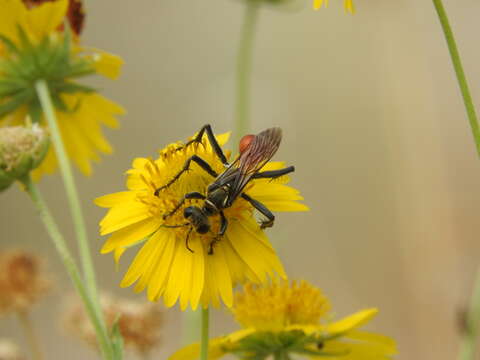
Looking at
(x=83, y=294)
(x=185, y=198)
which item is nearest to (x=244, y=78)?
(x=185, y=198)

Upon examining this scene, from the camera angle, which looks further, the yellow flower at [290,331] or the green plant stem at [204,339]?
the yellow flower at [290,331]

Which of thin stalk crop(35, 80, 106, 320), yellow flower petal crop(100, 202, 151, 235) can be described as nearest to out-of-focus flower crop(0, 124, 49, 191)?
thin stalk crop(35, 80, 106, 320)

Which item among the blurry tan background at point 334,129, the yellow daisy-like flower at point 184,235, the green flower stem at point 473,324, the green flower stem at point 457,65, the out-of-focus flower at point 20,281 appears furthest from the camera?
the blurry tan background at point 334,129

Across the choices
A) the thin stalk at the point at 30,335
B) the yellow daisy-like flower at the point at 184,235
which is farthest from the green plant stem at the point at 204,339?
the thin stalk at the point at 30,335

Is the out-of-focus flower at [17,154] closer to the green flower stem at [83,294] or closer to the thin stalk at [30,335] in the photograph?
the green flower stem at [83,294]

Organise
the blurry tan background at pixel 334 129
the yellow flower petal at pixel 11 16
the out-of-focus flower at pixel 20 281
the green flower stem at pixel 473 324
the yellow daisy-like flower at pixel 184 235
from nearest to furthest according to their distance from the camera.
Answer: the yellow daisy-like flower at pixel 184 235
the green flower stem at pixel 473 324
the yellow flower petal at pixel 11 16
the out-of-focus flower at pixel 20 281
the blurry tan background at pixel 334 129

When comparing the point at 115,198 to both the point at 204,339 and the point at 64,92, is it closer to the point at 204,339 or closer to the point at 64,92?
the point at 204,339

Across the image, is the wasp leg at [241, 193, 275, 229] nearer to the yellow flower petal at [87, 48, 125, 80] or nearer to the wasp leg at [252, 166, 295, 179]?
the wasp leg at [252, 166, 295, 179]

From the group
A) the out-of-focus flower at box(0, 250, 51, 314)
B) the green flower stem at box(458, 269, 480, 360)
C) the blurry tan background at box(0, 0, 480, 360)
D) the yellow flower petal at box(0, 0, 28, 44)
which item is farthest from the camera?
the blurry tan background at box(0, 0, 480, 360)
